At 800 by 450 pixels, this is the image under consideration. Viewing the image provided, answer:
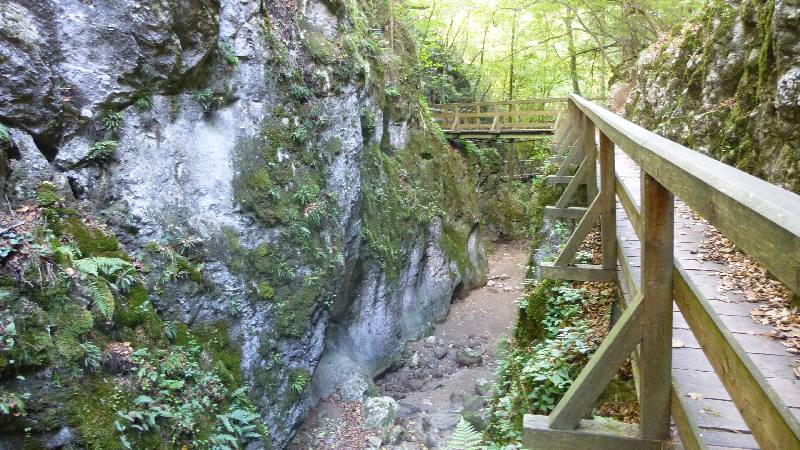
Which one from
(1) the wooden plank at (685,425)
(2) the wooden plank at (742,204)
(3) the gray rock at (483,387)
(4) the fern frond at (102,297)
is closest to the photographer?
(2) the wooden plank at (742,204)

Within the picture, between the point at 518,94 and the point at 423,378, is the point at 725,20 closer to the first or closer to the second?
the point at 423,378

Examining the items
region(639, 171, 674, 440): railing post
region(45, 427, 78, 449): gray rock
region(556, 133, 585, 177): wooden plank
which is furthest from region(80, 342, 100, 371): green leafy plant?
region(556, 133, 585, 177): wooden plank

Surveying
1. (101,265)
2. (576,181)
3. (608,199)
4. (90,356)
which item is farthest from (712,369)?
(101,265)

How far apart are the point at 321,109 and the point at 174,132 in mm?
3469

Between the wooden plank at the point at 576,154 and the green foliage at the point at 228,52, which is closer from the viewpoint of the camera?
the wooden plank at the point at 576,154

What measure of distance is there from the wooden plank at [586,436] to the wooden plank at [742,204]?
1281 mm

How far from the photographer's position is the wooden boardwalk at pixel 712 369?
7.12ft

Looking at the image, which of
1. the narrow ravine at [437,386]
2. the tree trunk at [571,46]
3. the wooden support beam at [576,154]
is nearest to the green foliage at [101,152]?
the narrow ravine at [437,386]

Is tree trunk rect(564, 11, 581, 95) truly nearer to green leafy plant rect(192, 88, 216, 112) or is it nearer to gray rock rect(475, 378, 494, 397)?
gray rock rect(475, 378, 494, 397)

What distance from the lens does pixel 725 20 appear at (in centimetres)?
750

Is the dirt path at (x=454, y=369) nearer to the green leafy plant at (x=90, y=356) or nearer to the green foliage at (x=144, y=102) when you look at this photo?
the green leafy plant at (x=90, y=356)

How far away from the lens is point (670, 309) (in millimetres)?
2078

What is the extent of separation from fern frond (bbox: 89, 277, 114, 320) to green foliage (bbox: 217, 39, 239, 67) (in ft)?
15.3

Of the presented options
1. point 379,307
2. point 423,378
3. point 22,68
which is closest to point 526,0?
point 379,307
